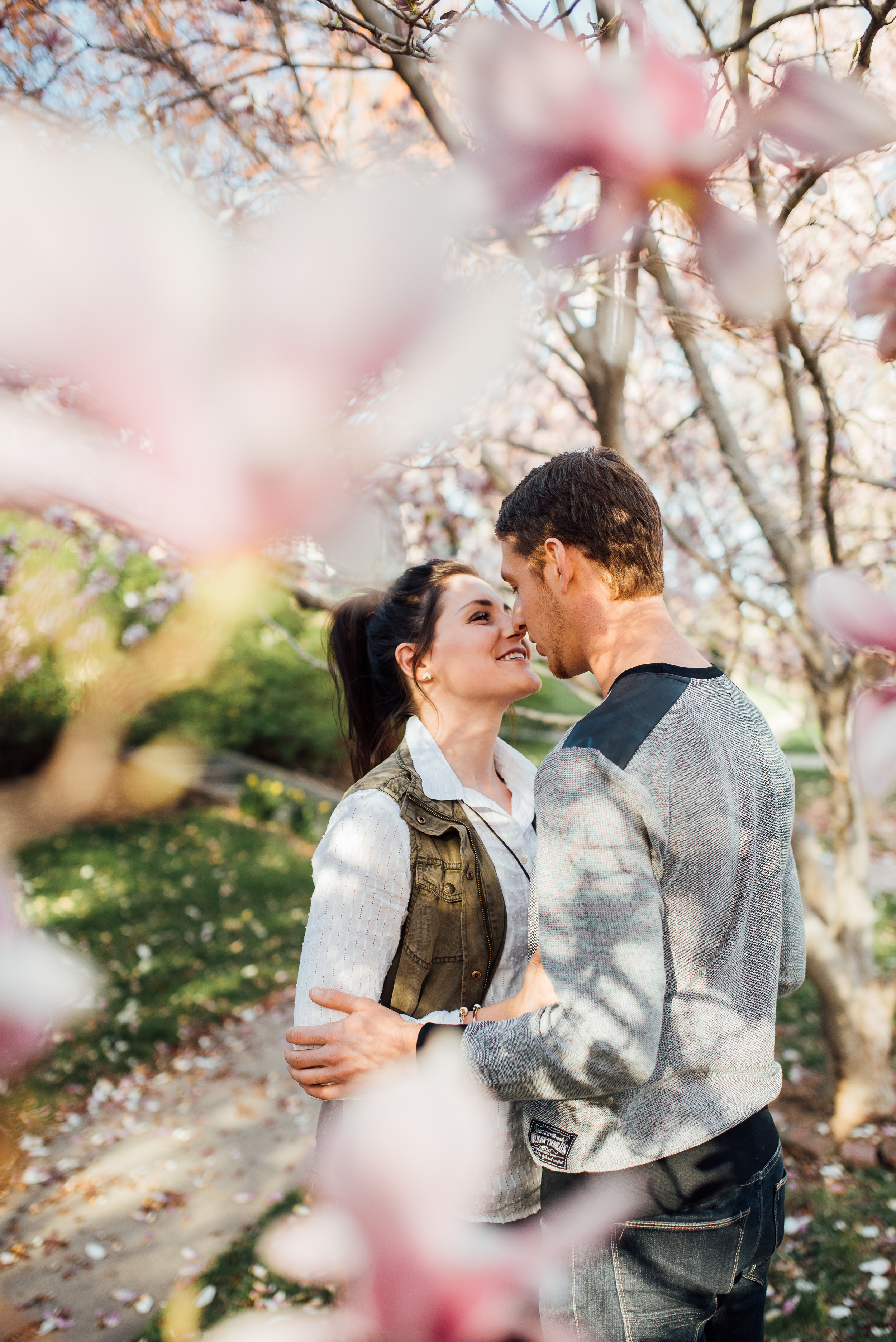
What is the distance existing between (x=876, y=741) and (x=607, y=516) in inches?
32.6

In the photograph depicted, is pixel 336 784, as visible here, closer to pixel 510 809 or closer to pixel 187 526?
pixel 510 809

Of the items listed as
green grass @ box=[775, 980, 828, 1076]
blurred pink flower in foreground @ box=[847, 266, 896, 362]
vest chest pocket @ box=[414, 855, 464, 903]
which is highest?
blurred pink flower in foreground @ box=[847, 266, 896, 362]

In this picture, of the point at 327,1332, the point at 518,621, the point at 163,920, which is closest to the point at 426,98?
the point at 518,621

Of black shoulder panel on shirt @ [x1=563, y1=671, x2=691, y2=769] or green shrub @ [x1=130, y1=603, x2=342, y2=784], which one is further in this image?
green shrub @ [x1=130, y1=603, x2=342, y2=784]

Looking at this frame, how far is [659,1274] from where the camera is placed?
1183 millimetres

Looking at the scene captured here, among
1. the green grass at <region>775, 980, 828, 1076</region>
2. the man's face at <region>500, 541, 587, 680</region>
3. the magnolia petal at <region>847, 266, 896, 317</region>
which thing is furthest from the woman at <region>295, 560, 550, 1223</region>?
the green grass at <region>775, 980, 828, 1076</region>

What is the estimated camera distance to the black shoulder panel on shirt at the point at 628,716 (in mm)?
1109

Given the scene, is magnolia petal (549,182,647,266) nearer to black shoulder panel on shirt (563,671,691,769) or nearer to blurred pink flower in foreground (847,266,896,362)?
blurred pink flower in foreground (847,266,896,362)

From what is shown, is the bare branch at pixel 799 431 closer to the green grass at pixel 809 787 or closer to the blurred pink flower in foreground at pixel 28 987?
the blurred pink flower in foreground at pixel 28 987

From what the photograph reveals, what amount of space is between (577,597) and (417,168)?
0.69 m

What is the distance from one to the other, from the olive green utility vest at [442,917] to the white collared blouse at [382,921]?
0.02m

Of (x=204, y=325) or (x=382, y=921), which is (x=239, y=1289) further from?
(x=204, y=325)

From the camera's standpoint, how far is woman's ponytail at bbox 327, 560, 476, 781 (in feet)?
A: 6.12

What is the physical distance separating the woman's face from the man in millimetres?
387
